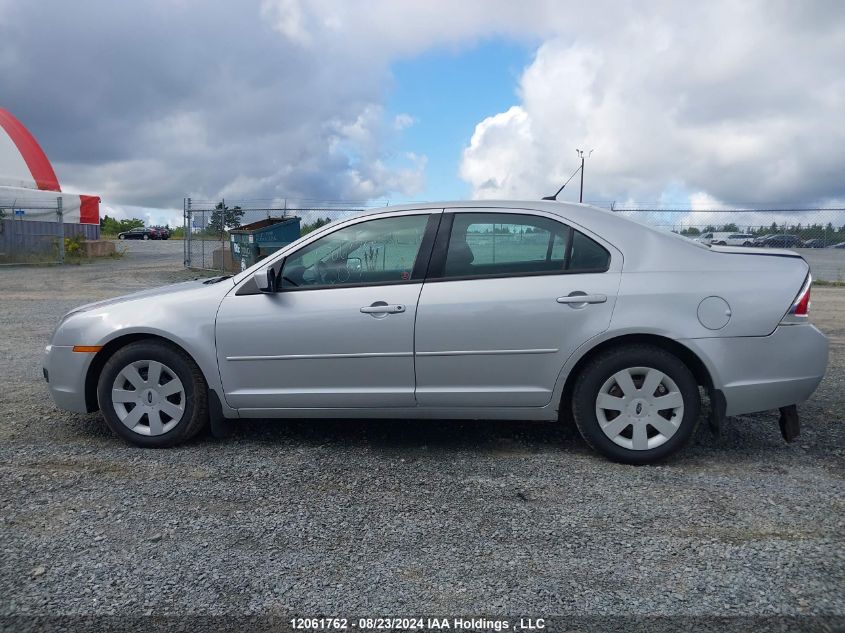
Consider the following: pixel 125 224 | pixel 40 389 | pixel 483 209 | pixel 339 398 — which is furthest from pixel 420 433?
pixel 125 224

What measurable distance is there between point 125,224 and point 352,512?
8230 centimetres

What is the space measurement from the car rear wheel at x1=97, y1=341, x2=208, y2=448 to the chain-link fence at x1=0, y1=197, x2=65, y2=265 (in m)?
19.8

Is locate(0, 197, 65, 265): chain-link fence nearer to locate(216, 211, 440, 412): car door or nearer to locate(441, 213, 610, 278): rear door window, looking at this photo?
locate(216, 211, 440, 412): car door

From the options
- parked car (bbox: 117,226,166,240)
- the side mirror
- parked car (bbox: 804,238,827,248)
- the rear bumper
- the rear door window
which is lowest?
the rear bumper

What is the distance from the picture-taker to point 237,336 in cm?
427

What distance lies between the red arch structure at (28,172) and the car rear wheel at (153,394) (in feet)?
87.9

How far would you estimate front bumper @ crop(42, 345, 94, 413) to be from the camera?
446 cm

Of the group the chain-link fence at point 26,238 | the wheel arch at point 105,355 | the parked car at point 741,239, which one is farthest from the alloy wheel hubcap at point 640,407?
the chain-link fence at point 26,238

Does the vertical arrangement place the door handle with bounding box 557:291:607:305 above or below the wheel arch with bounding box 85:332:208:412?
above

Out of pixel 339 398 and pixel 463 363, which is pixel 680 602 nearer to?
pixel 463 363

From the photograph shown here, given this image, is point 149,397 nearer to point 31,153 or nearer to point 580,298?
point 580,298

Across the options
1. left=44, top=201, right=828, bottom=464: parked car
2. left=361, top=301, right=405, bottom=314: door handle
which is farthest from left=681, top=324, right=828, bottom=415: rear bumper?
left=361, top=301, right=405, bottom=314: door handle

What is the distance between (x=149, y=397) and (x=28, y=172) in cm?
3526

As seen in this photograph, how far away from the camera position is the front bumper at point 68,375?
4.46m
